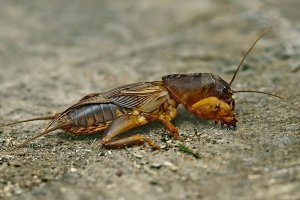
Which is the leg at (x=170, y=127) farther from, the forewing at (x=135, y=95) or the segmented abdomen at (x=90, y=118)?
the segmented abdomen at (x=90, y=118)

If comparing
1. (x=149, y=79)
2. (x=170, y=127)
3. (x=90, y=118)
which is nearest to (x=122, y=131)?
(x=90, y=118)

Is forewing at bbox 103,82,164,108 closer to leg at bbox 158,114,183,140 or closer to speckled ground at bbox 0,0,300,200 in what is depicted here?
leg at bbox 158,114,183,140

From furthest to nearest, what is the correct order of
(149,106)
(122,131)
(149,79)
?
(149,79), (149,106), (122,131)

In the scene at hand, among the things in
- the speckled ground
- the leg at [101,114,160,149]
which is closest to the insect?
the leg at [101,114,160,149]

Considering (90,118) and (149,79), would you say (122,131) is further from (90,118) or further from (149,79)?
(149,79)

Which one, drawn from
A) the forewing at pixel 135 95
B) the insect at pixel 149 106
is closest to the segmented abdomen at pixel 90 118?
the insect at pixel 149 106

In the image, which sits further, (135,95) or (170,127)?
(135,95)

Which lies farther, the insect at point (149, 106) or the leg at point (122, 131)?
the insect at point (149, 106)
